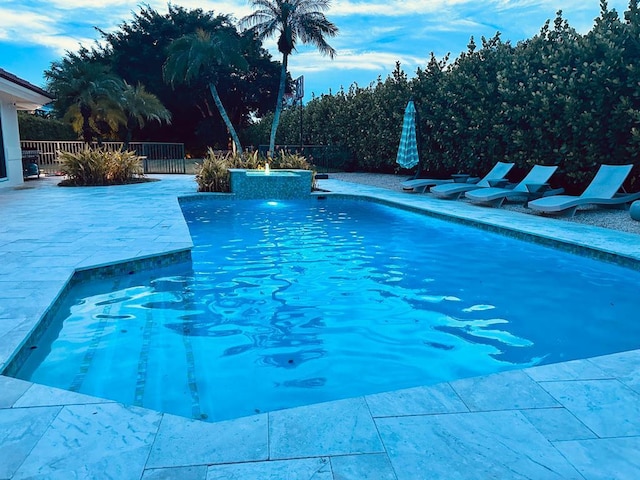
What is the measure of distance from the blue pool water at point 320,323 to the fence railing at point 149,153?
52.8ft

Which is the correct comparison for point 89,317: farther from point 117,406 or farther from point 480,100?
point 480,100

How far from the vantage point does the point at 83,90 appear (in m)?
19.8

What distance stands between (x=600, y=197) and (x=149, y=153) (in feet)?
61.7

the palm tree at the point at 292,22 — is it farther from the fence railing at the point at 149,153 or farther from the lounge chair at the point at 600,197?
the lounge chair at the point at 600,197

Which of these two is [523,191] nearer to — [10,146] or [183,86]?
[10,146]

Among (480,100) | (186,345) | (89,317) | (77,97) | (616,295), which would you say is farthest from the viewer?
(77,97)

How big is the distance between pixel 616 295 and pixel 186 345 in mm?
4359

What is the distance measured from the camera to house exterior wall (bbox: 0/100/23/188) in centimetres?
1433

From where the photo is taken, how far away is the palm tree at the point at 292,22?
20531 mm

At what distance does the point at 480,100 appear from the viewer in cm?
1334

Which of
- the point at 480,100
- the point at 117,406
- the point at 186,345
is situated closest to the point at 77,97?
the point at 480,100

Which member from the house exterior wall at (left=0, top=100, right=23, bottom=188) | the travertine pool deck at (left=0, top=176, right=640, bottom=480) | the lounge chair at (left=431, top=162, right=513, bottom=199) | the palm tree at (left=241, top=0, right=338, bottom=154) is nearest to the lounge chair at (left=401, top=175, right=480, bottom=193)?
the lounge chair at (left=431, top=162, right=513, bottom=199)

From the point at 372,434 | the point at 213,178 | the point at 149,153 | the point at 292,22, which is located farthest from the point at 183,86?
the point at 372,434

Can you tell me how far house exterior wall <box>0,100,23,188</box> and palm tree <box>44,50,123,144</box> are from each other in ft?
15.7
